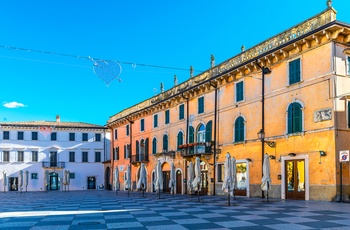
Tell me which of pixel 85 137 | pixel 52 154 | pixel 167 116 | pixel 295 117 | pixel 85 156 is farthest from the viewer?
pixel 85 137

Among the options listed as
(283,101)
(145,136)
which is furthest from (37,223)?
(145,136)

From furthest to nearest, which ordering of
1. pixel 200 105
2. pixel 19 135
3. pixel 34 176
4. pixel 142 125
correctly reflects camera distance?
pixel 19 135 < pixel 34 176 < pixel 142 125 < pixel 200 105

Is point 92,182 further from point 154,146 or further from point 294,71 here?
point 294,71

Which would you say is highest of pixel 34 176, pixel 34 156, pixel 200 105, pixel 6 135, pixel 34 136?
pixel 200 105

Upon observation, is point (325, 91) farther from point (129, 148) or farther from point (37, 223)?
point (129, 148)

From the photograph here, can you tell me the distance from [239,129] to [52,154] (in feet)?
137

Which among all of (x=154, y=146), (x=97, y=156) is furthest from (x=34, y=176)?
(x=154, y=146)

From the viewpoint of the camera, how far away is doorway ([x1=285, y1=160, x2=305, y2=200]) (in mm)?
23297

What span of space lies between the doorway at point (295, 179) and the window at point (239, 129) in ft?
16.7

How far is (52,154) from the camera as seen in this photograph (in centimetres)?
6281

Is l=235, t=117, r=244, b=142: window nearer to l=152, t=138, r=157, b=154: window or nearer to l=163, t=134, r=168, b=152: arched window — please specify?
l=163, t=134, r=168, b=152: arched window

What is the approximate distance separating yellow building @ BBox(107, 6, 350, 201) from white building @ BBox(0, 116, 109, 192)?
28.5 meters

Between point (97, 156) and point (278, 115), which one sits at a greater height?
point (278, 115)

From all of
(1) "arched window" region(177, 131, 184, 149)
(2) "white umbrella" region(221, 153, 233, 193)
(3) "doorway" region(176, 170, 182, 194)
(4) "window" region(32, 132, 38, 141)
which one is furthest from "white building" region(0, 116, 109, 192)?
(2) "white umbrella" region(221, 153, 233, 193)
